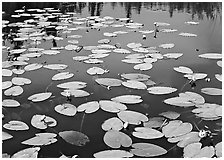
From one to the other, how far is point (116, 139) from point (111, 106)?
0.40 meters

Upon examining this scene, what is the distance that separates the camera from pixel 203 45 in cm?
345

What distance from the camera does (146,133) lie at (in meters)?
1.83

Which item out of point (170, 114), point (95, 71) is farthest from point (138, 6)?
point (170, 114)

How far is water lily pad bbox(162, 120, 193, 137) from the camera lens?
1824mm

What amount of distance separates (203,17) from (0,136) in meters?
4.04

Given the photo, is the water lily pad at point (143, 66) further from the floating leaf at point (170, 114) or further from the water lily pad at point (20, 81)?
the water lily pad at point (20, 81)

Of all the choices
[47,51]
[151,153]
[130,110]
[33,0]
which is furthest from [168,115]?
[33,0]

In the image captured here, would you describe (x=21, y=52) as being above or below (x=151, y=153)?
above

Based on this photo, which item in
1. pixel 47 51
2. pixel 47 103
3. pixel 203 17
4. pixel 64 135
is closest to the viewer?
pixel 64 135

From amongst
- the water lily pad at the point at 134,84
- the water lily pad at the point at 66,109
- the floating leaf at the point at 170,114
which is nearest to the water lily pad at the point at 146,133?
the floating leaf at the point at 170,114

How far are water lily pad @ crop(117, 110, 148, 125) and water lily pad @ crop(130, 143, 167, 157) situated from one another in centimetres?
→ 23

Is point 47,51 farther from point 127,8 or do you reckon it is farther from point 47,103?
point 127,8

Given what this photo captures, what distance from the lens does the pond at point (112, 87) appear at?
179cm

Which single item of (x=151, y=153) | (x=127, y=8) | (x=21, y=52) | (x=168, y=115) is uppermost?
(x=127, y=8)
